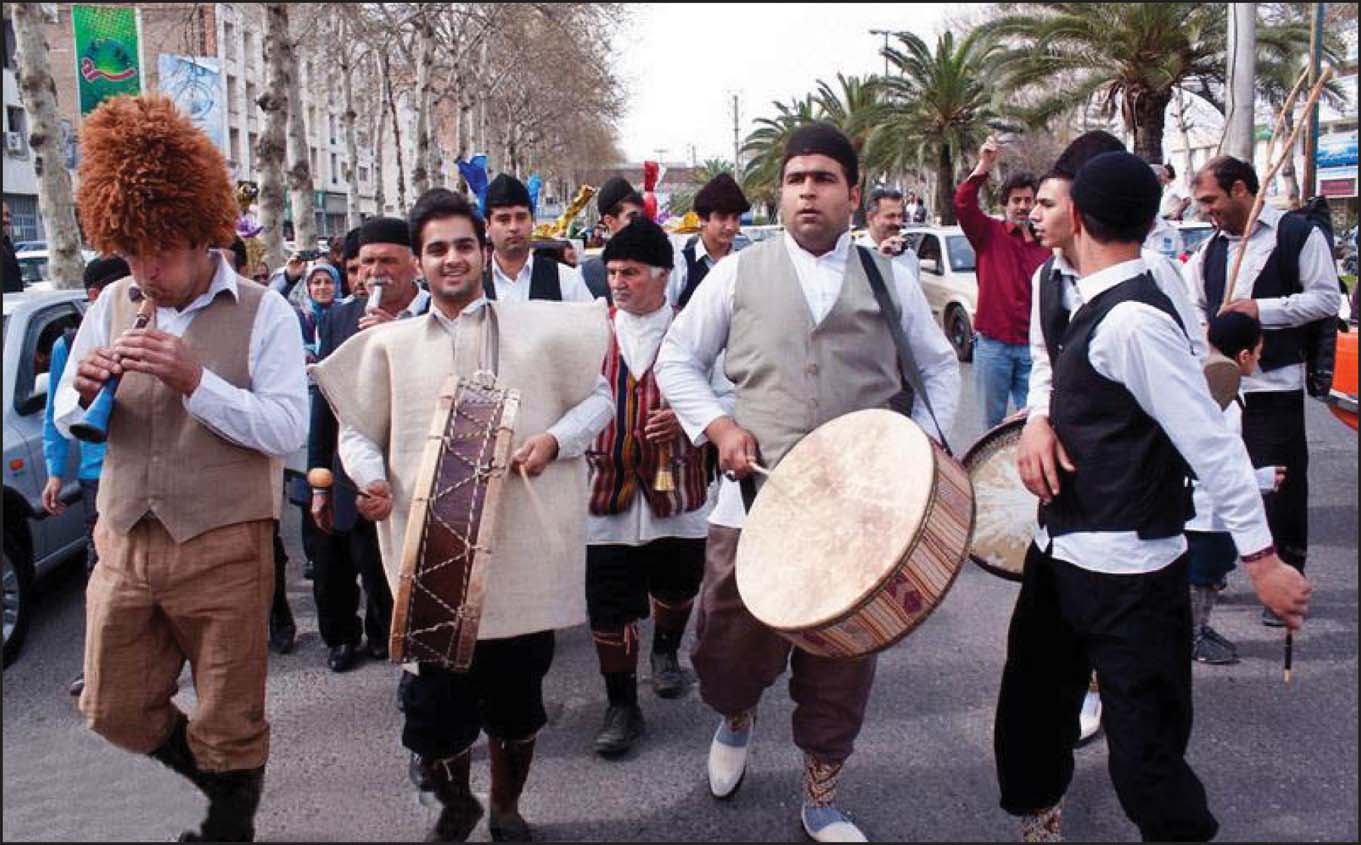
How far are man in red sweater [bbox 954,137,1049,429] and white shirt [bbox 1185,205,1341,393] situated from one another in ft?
4.70

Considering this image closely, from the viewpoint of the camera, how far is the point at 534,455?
2.97m

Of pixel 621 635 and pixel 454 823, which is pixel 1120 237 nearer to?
pixel 621 635

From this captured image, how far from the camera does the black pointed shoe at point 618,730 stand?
12.6 feet

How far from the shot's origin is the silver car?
16.5 ft

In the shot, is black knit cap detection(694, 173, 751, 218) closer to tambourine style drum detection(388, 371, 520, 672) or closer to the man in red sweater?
the man in red sweater

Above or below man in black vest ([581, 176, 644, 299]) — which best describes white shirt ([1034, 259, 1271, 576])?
below

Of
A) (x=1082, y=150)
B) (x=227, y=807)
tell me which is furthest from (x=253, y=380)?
(x=1082, y=150)

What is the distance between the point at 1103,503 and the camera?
2.64 m

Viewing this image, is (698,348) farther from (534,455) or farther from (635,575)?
(635,575)

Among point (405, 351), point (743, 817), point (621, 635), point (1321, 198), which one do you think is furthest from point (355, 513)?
Answer: point (1321, 198)

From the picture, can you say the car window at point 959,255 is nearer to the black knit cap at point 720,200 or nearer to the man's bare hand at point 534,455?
the black knit cap at point 720,200

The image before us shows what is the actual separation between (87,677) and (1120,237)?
3.00 meters

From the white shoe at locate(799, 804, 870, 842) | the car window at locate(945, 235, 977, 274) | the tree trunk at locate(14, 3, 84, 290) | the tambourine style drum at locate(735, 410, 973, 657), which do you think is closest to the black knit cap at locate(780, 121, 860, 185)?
the tambourine style drum at locate(735, 410, 973, 657)

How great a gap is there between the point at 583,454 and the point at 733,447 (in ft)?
1.52
